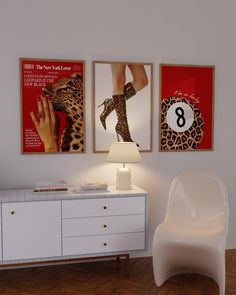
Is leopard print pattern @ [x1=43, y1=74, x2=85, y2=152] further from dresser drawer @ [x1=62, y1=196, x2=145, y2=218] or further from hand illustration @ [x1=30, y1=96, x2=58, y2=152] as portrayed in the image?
dresser drawer @ [x1=62, y1=196, x2=145, y2=218]

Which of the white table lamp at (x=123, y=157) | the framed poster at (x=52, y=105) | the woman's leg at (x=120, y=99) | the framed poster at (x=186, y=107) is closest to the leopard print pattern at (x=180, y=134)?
the framed poster at (x=186, y=107)

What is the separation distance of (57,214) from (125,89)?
4.47ft

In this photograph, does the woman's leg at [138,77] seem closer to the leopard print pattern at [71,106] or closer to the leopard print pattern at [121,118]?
the leopard print pattern at [121,118]

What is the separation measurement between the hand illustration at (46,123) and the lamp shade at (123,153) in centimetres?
58

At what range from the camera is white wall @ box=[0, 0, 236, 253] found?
133 inches

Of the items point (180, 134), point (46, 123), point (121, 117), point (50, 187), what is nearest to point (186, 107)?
point (180, 134)

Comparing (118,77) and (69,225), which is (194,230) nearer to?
(69,225)

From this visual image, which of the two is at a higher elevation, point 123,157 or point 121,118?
point 121,118

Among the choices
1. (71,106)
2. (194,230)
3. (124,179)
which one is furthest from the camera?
(71,106)

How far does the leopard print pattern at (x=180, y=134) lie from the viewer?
373 centimetres

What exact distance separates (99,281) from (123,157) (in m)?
1.08

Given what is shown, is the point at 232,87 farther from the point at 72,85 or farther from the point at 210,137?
the point at 72,85

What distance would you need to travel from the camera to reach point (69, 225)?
313cm

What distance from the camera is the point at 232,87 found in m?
3.89
